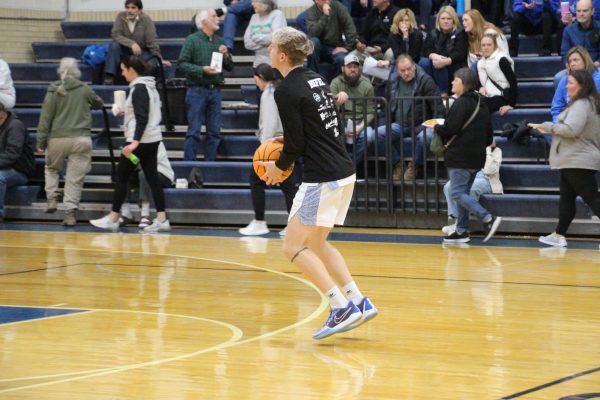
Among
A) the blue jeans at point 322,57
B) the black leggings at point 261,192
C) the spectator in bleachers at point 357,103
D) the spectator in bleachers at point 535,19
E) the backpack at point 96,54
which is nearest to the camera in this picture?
the black leggings at point 261,192

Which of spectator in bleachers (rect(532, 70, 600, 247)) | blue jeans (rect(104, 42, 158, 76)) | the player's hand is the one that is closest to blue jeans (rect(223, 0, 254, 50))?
blue jeans (rect(104, 42, 158, 76))

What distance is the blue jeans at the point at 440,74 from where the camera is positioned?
1263 cm

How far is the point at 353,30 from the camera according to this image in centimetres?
1337

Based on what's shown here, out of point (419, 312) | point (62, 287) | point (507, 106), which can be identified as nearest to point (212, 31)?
point (507, 106)

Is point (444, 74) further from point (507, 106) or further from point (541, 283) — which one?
point (541, 283)

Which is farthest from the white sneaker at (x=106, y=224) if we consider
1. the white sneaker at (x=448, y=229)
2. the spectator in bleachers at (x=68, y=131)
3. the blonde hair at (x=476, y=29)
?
the blonde hair at (x=476, y=29)

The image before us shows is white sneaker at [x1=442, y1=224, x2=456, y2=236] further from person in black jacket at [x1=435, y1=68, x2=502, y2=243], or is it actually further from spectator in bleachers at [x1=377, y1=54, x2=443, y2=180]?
spectator in bleachers at [x1=377, y1=54, x2=443, y2=180]

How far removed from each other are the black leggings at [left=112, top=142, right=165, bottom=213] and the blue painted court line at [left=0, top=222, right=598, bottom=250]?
15.0 inches

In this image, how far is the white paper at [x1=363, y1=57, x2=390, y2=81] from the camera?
12.7 metres

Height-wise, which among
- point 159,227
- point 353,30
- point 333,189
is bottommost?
point 159,227

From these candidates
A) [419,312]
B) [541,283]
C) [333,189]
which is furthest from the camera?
[541,283]

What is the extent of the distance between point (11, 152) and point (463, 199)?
5.35 m

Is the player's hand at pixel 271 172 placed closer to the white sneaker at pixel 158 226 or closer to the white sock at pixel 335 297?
the white sock at pixel 335 297

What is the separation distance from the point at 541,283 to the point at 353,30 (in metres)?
5.85
